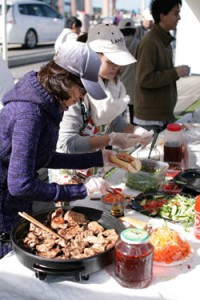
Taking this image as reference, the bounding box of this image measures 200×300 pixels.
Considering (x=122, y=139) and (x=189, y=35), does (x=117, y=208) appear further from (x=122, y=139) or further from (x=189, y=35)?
(x=189, y=35)

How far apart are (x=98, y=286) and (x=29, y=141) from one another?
59 centimetres

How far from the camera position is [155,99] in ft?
11.7

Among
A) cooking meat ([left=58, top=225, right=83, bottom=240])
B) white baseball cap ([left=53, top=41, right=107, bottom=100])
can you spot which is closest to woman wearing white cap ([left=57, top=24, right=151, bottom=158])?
white baseball cap ([left=53, top=41, right=107, bottom=100])

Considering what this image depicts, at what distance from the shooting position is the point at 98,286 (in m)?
1.40

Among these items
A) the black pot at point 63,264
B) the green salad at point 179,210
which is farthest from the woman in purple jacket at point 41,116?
the green salad at point 179,210

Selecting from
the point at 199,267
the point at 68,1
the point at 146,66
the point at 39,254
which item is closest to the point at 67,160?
the point at 39,254

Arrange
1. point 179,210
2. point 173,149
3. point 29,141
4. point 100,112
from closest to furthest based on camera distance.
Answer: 1. point 29,141
2. point 179,210
3. point 100,112
4. point 173,149

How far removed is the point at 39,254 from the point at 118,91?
1351mm

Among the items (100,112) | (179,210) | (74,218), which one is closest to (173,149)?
(100,112)

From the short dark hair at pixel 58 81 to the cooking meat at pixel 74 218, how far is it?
0.49 metres

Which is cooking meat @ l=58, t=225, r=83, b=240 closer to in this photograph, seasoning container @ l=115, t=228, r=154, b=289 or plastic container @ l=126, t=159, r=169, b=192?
seasoning container @ l=115, t=228, r=154, b=289

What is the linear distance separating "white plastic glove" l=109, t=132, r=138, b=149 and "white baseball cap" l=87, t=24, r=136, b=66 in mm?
398

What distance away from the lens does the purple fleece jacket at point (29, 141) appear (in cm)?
152

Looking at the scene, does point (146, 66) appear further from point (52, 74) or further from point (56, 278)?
point (56, 278)
